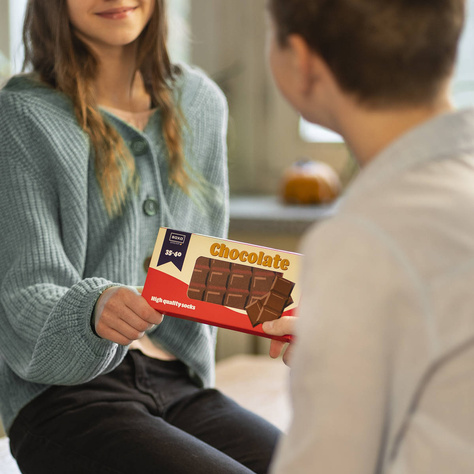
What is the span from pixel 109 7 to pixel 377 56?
2.17 ft

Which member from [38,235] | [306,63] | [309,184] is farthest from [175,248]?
[309,184]

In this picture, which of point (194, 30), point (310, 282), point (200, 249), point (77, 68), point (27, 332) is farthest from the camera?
point (194, 30)

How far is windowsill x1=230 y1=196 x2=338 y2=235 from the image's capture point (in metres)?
2.19

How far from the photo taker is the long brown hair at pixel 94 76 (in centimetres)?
116

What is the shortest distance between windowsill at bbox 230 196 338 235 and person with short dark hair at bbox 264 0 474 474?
1.48m

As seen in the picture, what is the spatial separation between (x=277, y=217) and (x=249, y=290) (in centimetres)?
130

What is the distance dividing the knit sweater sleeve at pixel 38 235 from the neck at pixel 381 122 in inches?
20.0

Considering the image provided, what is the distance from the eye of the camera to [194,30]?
A: 2688 millimetres

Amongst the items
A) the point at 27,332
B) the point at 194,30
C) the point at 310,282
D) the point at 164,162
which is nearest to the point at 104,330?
the point at 27,332

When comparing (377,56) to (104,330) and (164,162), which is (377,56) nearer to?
(104,330)

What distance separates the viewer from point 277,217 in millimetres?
2209

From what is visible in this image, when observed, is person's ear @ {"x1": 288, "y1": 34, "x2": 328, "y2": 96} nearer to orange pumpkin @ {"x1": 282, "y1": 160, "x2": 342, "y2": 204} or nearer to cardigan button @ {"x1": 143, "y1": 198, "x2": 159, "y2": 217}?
cardigan button @ {"x1": 143, "y1": 198, "x2": 159, "y2": 217}

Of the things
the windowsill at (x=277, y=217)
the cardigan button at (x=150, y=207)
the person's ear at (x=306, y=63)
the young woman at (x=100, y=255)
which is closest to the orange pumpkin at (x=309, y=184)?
the windowsill at (x=277, y=217)

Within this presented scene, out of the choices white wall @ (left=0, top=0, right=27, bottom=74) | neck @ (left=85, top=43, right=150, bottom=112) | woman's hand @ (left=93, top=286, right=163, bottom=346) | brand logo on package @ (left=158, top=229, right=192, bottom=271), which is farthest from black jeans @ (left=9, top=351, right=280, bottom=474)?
white wall @ (left=0, top=0, right=27, bottom=74)
